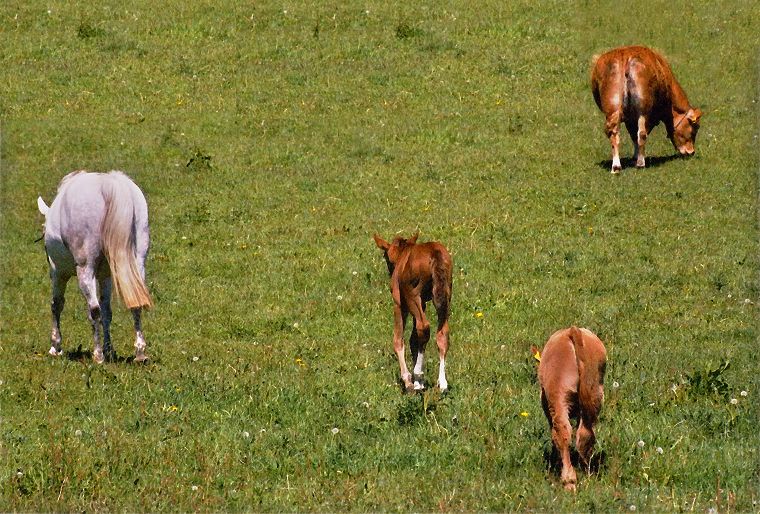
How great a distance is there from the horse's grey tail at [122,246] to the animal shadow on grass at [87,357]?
70 cm

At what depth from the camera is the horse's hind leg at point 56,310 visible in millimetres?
14586

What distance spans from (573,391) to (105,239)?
6874 mm

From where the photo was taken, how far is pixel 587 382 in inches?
342

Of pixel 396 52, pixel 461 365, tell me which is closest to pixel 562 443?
pixel 461 365

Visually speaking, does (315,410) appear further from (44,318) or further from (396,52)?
(396,52)

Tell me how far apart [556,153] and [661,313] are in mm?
10052

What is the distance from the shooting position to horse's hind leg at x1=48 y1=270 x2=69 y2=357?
1459 centimetres

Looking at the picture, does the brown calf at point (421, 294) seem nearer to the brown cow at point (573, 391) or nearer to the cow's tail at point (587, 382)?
the brown cow at point (573, 391)

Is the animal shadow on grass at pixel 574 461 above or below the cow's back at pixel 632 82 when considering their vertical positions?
below

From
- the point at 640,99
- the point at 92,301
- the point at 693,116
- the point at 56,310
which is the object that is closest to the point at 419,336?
the point at 92,301

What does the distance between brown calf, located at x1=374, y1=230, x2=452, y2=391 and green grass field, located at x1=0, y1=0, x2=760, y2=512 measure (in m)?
0.32

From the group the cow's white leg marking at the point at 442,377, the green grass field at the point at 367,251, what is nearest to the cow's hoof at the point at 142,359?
the green grass field at the point at 367,251

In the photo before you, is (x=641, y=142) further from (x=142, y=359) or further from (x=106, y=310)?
(x=142, y=359)

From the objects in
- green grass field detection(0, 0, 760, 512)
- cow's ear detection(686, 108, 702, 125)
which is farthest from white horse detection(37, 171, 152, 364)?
cow's ear detection(686, 108, 702, 125)
